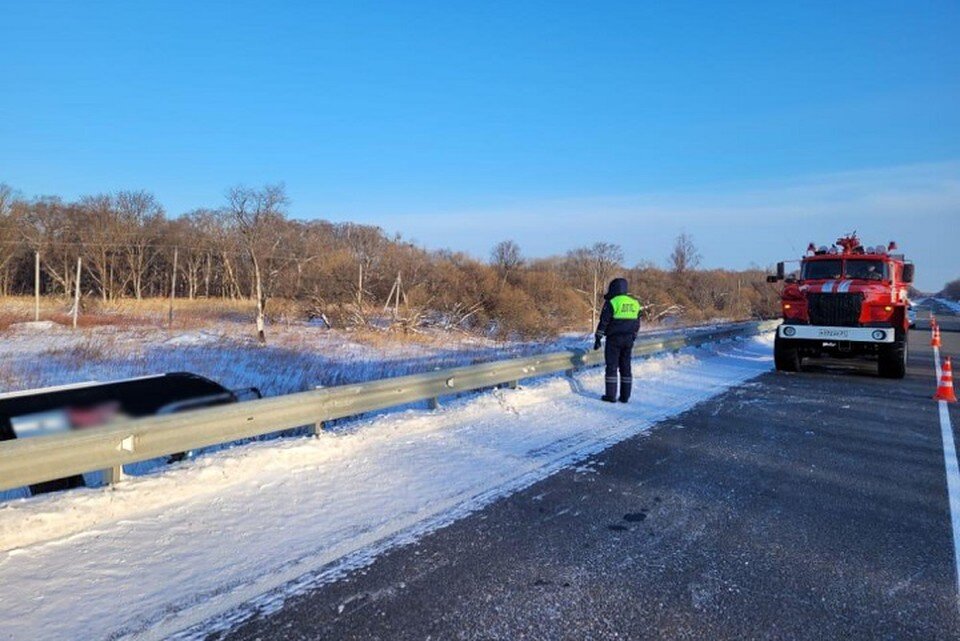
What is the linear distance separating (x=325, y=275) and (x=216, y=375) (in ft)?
70.0

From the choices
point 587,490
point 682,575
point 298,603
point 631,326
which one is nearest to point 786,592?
point 682,575

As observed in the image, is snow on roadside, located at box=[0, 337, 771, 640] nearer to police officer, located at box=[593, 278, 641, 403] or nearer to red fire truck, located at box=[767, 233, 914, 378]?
police officer, located at box=[593, 278, 641, 403]

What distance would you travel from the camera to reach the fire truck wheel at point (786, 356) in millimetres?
14047

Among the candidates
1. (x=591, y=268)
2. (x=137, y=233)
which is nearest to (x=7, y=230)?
(x=137, y=233)

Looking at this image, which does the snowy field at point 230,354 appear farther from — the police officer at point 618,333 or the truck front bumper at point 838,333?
the truck front bumper at point 838,333

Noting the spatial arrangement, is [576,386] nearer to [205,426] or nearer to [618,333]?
[618,333]

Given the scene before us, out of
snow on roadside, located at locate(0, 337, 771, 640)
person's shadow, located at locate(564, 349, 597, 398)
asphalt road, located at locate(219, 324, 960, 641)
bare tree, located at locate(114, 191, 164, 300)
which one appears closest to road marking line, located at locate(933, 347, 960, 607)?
asphalt road, located at locate(219, 324, 960, 641)

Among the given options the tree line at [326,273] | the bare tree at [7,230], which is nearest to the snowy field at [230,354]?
the tree line at [326,273]

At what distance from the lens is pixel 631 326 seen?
378 inches

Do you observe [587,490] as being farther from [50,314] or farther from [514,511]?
[50,314]

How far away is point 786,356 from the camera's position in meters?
14.1

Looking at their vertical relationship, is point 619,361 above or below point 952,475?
above

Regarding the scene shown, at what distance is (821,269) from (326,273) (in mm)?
27866

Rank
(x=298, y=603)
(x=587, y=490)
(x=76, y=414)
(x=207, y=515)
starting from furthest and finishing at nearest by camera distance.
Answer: (x=587, y=490) → (x=76, y=414) → (x=207, y=515) → (x=298, y=603)
